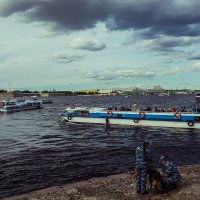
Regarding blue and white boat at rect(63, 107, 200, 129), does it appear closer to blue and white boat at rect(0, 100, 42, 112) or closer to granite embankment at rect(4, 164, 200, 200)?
granite embankment at rect(4, 164, 200, 200)

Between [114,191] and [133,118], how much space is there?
1398 inches

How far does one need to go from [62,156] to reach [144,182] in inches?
659

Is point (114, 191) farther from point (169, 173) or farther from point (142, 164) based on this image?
point (169, 173)

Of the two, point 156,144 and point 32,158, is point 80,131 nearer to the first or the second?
point 156,144

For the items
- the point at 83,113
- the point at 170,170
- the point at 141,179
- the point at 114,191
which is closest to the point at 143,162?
the point at 141,179

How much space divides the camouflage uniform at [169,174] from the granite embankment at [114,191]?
419 mm

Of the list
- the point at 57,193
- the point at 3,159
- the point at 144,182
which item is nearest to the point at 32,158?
the point at 3,159

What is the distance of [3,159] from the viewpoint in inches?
1156

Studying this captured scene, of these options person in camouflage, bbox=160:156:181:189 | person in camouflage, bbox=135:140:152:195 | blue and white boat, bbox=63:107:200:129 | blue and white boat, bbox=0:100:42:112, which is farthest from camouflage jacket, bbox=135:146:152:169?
blue and white boat, bbox=0:100:42:112

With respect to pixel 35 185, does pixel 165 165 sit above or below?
above

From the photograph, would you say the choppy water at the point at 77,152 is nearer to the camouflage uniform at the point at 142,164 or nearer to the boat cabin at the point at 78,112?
the boat cabin at the point at 78,112

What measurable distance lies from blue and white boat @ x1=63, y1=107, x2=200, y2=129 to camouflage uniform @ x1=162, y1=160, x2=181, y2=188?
32409 millimetres

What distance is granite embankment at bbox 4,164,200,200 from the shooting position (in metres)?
14.4

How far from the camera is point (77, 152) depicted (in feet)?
105
